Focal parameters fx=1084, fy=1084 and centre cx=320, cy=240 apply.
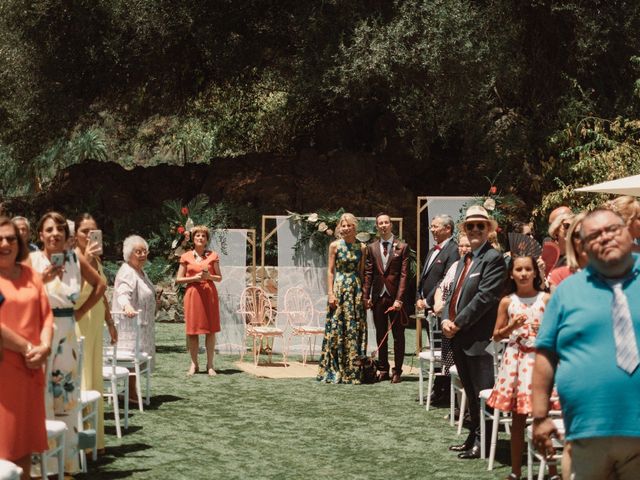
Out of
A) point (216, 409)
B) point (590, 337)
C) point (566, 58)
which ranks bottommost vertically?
point (216, 409)

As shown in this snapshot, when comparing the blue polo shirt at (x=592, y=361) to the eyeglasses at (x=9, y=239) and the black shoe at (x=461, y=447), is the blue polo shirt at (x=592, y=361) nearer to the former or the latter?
the eyeglasses at (x=9, y=239)

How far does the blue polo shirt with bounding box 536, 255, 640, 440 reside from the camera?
4285mm

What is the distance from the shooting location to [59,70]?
21141mm

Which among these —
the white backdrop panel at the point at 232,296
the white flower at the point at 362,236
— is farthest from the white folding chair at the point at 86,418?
the white backdrop panel at the point at 232,296

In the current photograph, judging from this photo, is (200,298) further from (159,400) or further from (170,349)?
(170,349)

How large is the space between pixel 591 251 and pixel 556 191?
16655 mm

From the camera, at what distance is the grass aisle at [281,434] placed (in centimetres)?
799

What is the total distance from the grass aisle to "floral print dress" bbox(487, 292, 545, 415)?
2.65ft

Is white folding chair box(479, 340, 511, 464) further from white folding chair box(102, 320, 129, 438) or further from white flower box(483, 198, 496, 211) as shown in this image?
white flower box(483, 198, 496, 211)

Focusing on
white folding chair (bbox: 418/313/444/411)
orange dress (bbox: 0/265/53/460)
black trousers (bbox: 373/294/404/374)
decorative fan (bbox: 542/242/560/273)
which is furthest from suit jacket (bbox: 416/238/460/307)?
orange dress (bbox: 0/265/53/460)

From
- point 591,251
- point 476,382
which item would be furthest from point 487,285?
point 591,251

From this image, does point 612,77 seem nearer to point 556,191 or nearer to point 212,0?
point 556,191

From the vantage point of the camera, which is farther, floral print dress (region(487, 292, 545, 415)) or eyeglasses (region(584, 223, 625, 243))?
floral print dress (region(487, 292, 545, 415))

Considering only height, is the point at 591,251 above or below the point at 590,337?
above
